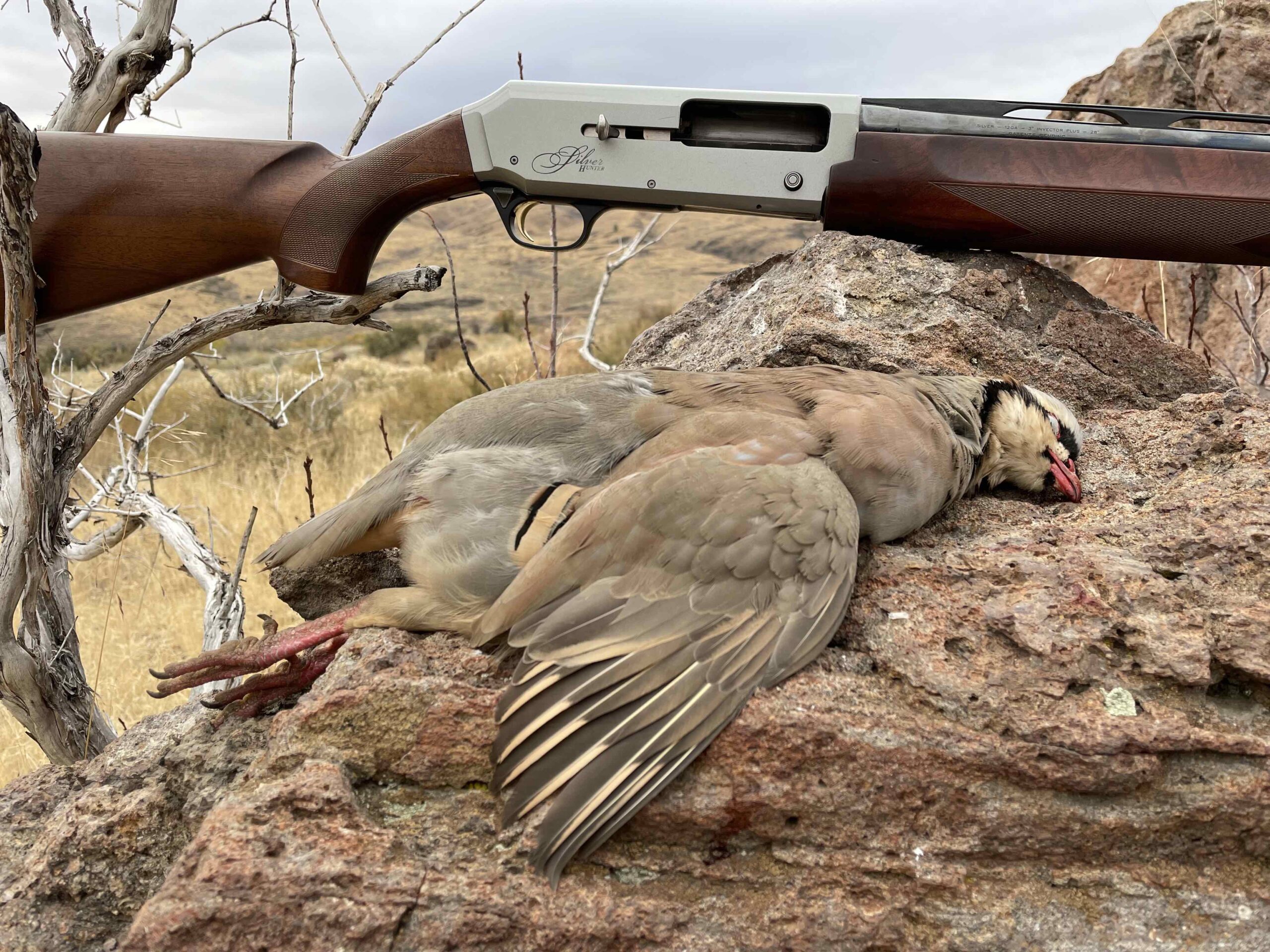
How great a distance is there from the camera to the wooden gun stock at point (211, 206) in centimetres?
330

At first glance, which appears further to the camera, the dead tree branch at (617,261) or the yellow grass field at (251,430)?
the yellow grass field at (251,430)

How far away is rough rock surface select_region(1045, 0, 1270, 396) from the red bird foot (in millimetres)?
5433

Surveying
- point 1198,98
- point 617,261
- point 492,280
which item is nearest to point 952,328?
point 617,261

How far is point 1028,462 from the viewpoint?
3.14 meters

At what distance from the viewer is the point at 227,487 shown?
881 cm

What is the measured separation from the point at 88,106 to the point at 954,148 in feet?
10.2

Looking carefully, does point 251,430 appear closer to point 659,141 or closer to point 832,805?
point 659,141

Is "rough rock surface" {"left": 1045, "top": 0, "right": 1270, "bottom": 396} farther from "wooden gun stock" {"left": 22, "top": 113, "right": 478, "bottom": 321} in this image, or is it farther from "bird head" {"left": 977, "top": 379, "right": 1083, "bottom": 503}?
"wooden gun stock" {"left": 22, "top": 113, "right": 478, "bottom": 321}

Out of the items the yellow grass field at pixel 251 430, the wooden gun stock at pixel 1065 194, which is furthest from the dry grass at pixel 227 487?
the wooden gun stock at pixel 1065 194

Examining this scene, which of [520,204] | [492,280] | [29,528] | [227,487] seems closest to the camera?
[29,528]

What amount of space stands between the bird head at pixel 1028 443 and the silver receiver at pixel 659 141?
1136 millimetres

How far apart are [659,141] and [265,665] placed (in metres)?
2.31

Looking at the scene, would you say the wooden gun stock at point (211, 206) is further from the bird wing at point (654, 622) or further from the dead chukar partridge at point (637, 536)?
the bird wing at point (654, 622)

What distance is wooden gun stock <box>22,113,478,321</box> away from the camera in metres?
3.30
